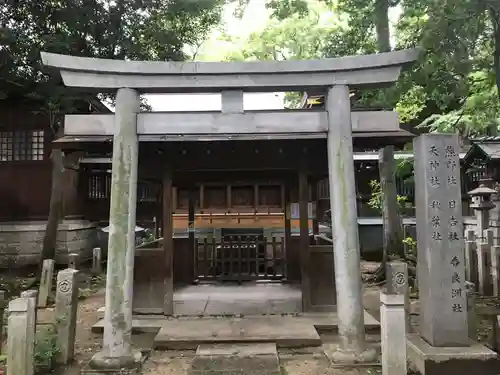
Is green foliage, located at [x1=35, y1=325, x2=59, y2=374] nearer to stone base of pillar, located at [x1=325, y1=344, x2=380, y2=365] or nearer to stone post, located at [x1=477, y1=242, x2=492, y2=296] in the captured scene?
stone base of pillar, located at [x1=325, y1=344, x2=380, y2=365]

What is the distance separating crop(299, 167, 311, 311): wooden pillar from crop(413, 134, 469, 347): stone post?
2.72 m

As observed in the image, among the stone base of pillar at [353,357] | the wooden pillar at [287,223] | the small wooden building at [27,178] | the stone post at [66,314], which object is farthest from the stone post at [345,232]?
the small wooden building at [27,178]

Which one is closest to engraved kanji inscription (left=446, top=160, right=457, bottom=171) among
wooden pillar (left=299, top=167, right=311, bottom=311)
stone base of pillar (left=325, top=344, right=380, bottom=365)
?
stone base of pillar (left=325, top=344, right=380, bottom=365)

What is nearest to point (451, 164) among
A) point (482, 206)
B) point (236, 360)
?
point (236, 360)

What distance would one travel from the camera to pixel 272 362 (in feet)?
Answer: 21.3

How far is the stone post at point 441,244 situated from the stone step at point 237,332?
2006mm

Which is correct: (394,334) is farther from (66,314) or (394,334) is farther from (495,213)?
(495,213)

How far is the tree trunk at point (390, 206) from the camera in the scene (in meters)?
12.9

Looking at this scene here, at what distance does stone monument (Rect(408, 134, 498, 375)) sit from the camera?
6.28 m

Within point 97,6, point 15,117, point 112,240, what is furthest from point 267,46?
point 112,240

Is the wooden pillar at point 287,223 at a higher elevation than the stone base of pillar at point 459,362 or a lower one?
higher

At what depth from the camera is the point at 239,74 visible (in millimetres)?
6805

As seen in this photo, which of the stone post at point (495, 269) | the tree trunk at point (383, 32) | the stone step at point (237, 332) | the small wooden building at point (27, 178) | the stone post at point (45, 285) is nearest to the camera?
the stone step at point (237, 332)

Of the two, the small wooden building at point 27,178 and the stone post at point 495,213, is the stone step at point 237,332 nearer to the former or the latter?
the stone post at point 495,213
